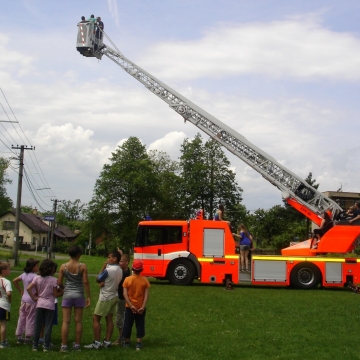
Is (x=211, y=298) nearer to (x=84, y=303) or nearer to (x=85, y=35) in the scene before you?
(x=84, y=303)

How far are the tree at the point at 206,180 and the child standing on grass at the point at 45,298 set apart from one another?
168 feet

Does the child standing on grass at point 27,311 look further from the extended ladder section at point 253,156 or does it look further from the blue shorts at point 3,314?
the extended ladder section at point 253,156

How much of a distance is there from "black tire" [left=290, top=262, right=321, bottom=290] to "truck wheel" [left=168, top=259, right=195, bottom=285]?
3.81 metres

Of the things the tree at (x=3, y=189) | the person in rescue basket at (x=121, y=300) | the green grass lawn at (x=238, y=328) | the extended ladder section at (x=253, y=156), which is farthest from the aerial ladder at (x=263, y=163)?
the tree at (x=3, y=189)

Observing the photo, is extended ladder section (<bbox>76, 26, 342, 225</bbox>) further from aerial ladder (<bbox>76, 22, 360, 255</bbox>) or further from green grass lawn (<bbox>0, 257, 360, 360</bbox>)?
green grass lawn (<bbox>0, 257, 360, 360</bbox>)

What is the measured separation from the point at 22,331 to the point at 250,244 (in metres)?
12.9

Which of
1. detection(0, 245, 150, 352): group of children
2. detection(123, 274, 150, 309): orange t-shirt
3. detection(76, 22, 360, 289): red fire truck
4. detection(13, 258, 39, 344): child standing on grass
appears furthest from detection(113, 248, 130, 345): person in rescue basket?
detection(76, 22, 360, 289): red fire truck

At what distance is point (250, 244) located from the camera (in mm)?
21703

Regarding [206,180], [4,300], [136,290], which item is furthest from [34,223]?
[136,290]

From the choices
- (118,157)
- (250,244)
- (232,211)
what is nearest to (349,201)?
(232,211)

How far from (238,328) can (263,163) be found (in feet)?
42.5

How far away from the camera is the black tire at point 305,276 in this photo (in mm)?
21531

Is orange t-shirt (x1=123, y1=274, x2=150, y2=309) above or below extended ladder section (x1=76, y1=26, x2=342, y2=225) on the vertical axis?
below

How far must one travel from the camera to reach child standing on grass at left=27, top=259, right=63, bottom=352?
9.31 m
